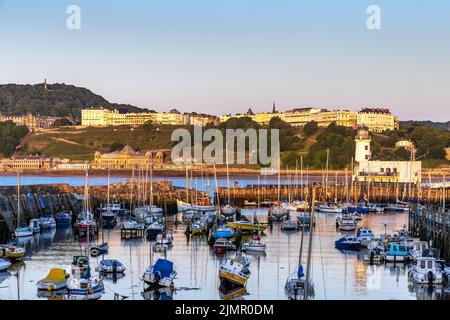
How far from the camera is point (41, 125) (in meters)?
140

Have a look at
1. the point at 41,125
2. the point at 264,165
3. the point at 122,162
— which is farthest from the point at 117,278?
the point at 41,125

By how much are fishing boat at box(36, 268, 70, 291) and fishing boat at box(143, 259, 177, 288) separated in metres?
1.50

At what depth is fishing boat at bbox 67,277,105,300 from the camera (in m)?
16.4

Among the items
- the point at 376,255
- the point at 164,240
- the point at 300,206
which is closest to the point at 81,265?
the point at 164,240

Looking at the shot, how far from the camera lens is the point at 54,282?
17.1 m

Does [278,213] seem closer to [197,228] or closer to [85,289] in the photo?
[197,228]

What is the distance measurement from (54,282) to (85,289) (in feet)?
2.86

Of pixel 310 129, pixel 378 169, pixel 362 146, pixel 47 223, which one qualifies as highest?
pixel 310 129

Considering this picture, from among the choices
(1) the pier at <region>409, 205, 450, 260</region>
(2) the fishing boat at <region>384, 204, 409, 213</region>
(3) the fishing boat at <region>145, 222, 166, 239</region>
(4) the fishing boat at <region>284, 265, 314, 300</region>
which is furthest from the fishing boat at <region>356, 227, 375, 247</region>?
(2) the fishing boat at <region>384, 204, 409, 213</region>

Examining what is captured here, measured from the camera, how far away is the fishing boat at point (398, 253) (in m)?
22.5

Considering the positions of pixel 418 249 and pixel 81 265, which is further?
pixel 418 249

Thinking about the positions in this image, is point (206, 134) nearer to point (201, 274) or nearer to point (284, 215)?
point (284, 215)

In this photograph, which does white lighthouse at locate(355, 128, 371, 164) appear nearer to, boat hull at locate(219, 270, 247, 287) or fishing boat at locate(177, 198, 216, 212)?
fishing boat at locate(177, 198, 216, 212)
